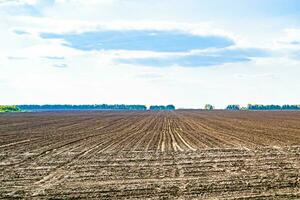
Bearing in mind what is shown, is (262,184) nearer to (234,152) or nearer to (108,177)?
(108,177)

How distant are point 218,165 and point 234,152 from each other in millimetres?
4180

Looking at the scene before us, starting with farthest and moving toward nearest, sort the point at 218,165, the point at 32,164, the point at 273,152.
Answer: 1. the point at 273,152
2. the point at 32,164
3. the point at 218,165

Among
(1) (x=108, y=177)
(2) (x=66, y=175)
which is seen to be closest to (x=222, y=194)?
(1) (x=108, y=177)

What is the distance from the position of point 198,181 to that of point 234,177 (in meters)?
1.27

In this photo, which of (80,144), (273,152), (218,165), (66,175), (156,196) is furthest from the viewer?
(80,144)

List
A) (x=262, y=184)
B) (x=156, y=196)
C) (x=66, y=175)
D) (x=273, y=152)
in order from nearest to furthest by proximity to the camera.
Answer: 1. (x=156, y=196)
2. (x=262, y=184)
3. (x=66, y=175)
4. (x=273, y=152)

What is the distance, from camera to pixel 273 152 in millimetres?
20125

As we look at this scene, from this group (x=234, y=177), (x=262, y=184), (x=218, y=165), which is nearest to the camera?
(x=262, y=184)

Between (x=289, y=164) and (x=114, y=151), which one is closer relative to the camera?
(x=289, y=164)

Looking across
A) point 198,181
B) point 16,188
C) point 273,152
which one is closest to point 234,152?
point 273,152

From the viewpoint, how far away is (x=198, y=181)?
13.4 m

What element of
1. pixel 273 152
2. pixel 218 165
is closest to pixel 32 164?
pixel 218 165

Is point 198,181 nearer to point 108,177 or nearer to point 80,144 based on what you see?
point 108,177

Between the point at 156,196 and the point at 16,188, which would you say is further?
the point at 16,188
